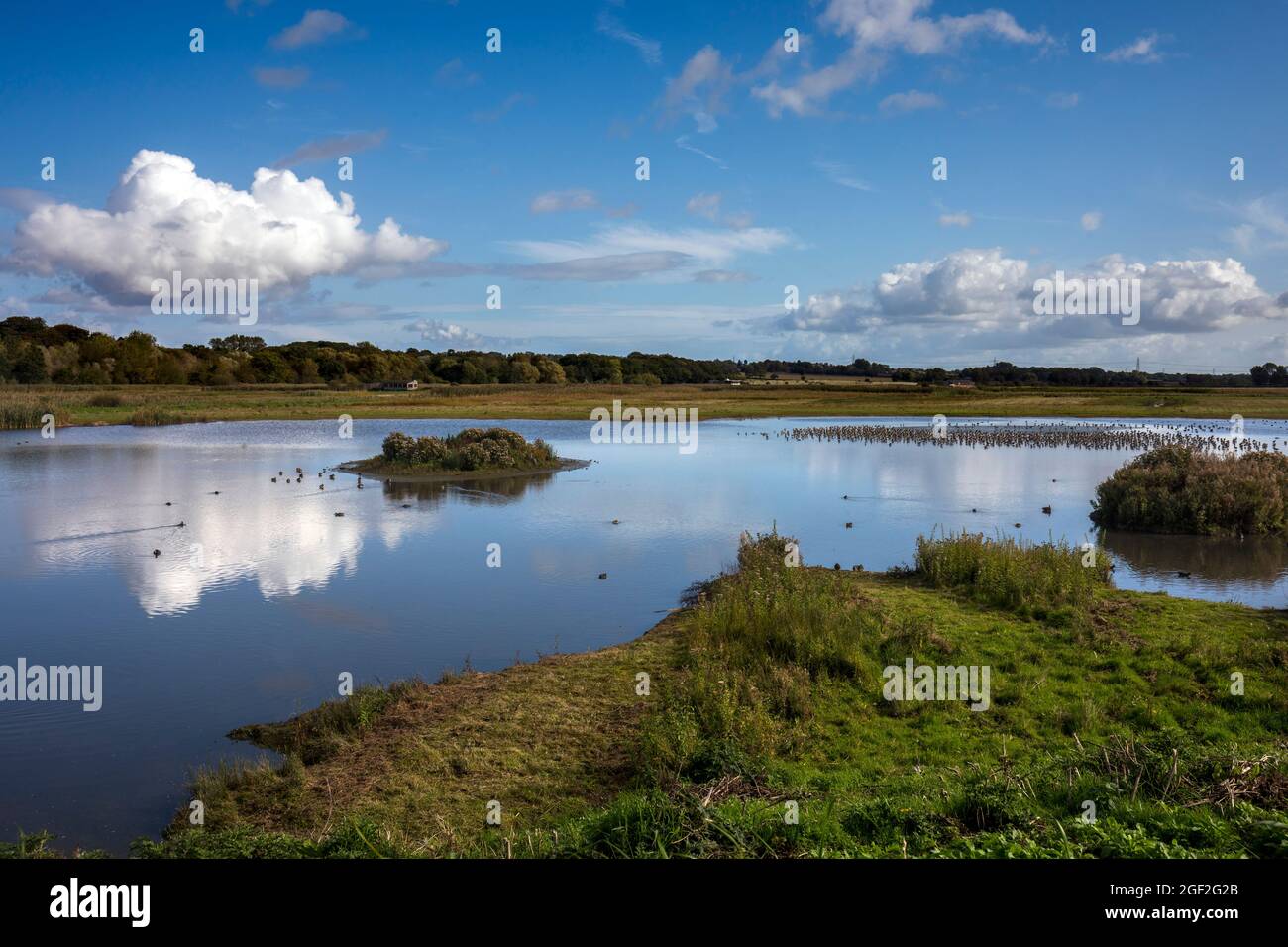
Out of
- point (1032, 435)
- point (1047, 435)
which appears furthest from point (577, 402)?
point (1047, 435)

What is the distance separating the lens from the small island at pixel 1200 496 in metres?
23.3

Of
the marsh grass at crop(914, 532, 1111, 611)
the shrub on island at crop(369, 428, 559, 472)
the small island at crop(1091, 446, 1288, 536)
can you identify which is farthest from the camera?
the shrub on island at crop(369, 428, 559, 472)

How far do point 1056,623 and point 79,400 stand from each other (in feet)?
286

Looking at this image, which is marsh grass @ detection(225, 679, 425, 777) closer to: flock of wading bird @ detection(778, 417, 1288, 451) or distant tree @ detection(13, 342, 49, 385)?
flock of wading bird @ detection(778, 417, 1288, 451)

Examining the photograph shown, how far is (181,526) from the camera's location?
24.6 m

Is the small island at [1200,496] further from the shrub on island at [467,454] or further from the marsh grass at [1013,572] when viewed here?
the shrub on island at [467,454]

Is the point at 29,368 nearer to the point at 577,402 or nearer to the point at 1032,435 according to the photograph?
the point at 577,402

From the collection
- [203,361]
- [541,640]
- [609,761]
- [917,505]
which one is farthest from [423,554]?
[203,361]

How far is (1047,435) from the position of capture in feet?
190

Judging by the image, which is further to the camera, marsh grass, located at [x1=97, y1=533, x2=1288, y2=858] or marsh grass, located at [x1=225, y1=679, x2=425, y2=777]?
marsh grass, located at [x1=225, y1=679, x2=425, y2=777]

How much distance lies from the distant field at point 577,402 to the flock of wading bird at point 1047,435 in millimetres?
15900

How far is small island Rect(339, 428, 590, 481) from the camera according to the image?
3744 cm

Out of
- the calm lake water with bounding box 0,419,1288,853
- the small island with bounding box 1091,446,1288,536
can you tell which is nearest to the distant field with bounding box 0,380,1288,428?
the calm lake water with bounding box 0,419,1288,853

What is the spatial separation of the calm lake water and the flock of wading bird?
11009 mm
